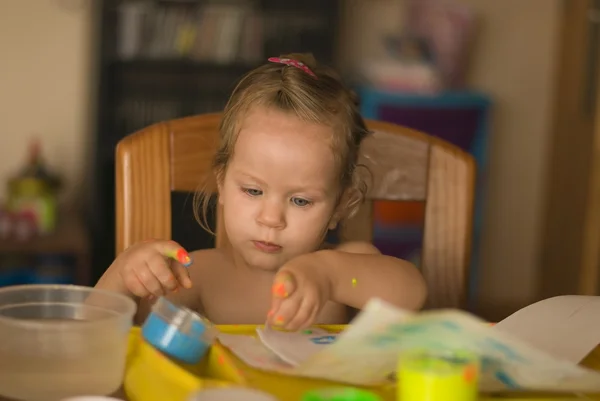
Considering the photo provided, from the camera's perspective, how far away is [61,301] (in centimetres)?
83

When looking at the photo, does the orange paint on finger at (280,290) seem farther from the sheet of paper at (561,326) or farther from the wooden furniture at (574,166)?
the wooden furniture at (574,166)

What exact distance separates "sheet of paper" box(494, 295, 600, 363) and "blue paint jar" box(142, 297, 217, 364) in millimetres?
287

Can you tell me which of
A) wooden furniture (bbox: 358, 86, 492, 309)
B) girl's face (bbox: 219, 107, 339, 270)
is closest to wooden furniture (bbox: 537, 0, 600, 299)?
wooden furniture (bbox: 358, 86, 492, 309)

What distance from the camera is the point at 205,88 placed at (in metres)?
3.12

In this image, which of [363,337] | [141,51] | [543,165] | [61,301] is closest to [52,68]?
[141,51]

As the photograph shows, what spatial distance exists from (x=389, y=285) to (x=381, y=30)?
8.24ft

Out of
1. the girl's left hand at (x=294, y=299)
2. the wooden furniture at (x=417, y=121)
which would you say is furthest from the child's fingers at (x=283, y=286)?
the wooden furniture at (x=417, y=121)

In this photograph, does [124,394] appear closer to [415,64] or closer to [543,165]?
[415,64]

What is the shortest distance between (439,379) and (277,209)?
1.47ft

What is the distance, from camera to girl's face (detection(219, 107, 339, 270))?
1.10m

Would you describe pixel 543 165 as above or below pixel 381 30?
below

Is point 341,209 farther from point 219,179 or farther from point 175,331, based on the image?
point 175,331

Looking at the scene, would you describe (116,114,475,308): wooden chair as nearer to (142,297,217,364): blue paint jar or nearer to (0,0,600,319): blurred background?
(142,297,217,364): blue paint jar

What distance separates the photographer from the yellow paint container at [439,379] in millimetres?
679
